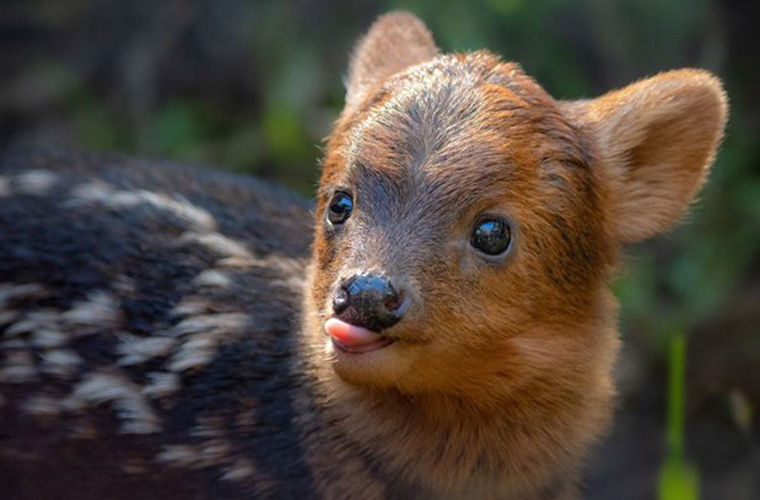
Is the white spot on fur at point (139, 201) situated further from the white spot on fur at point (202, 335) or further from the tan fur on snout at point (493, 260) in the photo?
the tan fur on snout at point (493, 260)

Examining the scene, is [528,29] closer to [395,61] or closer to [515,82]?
[395,61]

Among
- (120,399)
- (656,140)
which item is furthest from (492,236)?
(120,399)

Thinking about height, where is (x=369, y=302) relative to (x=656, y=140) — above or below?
below

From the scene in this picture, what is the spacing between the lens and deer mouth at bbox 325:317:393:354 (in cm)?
414

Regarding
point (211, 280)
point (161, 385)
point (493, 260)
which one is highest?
point (493, 260)

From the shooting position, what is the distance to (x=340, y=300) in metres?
4.12

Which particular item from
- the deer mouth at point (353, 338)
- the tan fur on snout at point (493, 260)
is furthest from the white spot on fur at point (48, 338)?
the deer mouth at point (353, 338)

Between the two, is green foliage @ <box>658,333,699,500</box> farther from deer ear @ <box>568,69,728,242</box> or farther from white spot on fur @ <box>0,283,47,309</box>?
white spot on fur @ <box>0,283,47,309</box>

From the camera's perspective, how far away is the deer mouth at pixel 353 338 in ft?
13.6

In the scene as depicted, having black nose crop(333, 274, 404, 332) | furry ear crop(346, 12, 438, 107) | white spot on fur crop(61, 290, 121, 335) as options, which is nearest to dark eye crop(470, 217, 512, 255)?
black nose crop(333, 274, 404, 332)

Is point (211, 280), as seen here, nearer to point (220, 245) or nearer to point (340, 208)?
point (220, 245)

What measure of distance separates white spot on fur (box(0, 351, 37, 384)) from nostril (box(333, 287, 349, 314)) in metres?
1.49

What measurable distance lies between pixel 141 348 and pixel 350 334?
124 cm

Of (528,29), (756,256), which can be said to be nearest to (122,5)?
(528,29)
